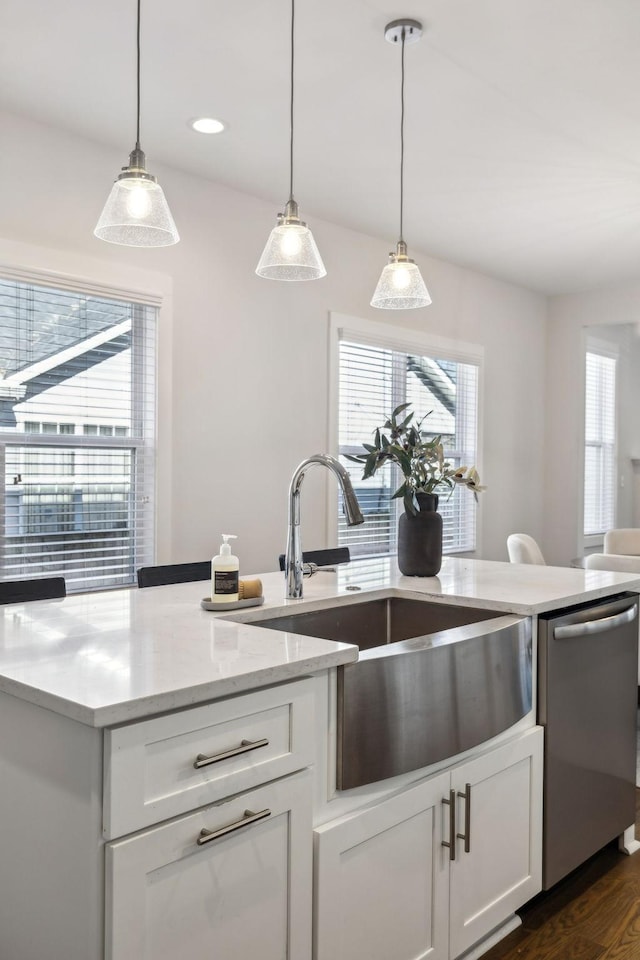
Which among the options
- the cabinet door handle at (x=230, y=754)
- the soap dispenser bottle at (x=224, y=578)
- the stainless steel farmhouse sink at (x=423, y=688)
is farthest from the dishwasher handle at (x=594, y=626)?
the cabinet door handle at (x=230, y=754)

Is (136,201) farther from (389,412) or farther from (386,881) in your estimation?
(389,412)

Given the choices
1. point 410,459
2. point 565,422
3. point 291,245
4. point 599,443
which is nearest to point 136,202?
point 291,245

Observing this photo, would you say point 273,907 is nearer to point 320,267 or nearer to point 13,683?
point 13,683

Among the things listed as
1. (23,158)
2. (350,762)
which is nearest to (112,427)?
(23,158)

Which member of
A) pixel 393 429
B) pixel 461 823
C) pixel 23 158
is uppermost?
pixel 23 158

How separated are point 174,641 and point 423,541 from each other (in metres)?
1.16

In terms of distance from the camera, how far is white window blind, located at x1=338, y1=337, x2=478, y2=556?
456cm

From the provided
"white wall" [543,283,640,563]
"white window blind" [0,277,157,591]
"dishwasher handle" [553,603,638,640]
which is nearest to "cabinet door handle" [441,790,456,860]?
"dishwasher handle" [553,603,638,640]

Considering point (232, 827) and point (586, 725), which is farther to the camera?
point (586, 725)

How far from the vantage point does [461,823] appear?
1.81 m

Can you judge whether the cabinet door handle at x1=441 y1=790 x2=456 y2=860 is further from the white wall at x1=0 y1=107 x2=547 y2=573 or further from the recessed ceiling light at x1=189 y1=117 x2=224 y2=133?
the recessed ceiling light at x1=189 y1=117 x2=224 y2=133

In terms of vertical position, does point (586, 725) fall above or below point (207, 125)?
below

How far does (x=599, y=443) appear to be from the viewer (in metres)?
6.67

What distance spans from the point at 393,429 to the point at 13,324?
1618mm
